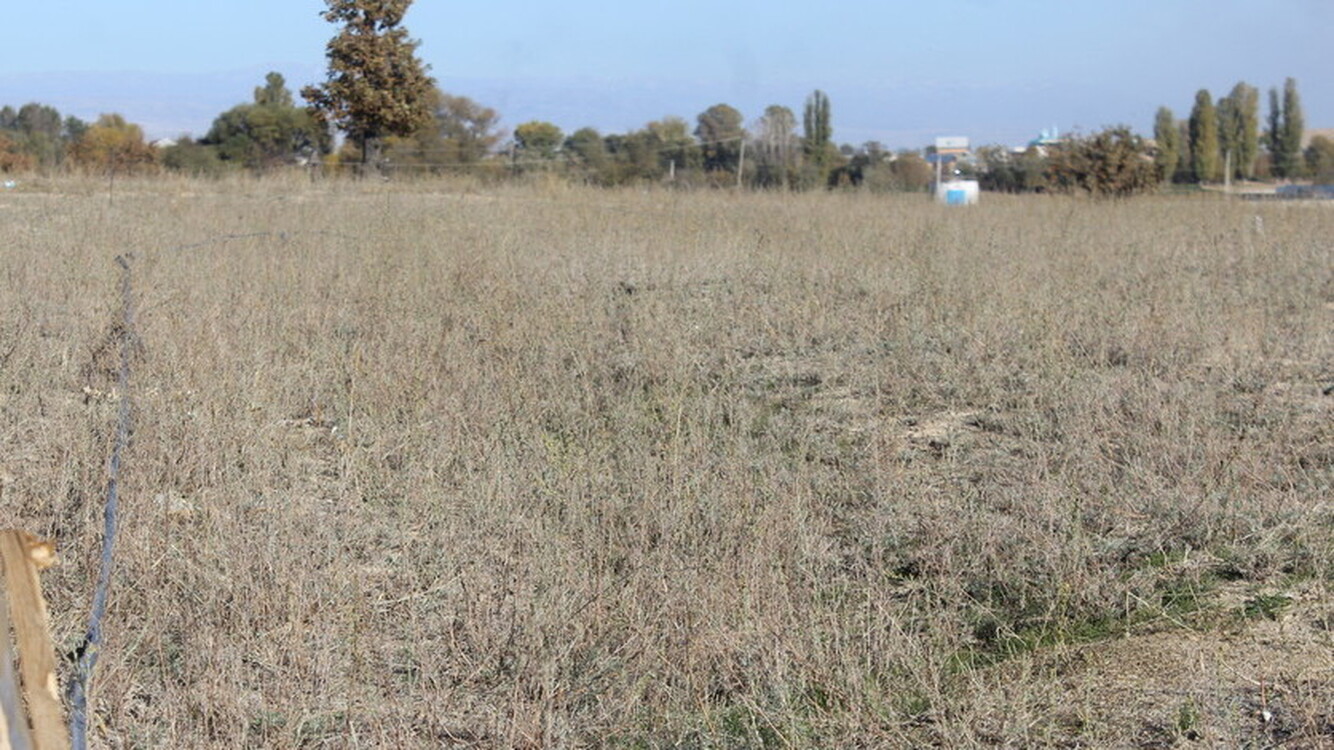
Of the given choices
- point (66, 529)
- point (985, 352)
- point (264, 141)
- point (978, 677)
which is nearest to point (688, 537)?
point (978, 677)

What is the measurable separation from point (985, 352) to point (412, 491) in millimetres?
3730

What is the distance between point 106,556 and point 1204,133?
60.8m

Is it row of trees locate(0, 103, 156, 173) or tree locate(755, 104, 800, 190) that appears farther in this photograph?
tree locate(755, 104, 800, 190)

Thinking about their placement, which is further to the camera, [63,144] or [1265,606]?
[63,144]

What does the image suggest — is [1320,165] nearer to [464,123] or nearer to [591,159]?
[591,159]

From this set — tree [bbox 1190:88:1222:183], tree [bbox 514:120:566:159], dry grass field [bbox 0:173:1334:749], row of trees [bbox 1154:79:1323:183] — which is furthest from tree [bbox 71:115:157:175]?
tree [bbox 1190:88:1222:183]

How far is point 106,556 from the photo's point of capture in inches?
161

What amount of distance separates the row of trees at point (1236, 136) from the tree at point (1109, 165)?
89.7 ft

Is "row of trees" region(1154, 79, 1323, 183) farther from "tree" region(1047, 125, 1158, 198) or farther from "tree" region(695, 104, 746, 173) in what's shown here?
"tree" region(1047, 125, 1158, 198)

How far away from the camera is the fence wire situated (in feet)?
9.84

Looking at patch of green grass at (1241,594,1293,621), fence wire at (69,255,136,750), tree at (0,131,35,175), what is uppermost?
tree at (0,131,35,175)

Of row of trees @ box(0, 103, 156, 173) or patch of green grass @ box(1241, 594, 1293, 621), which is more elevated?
row of trees @ box(0, 103, 156, 173)

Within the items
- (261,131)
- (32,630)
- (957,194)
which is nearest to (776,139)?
(261,131)

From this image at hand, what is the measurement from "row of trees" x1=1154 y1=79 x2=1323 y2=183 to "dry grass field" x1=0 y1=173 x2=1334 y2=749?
148 feet
